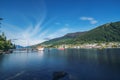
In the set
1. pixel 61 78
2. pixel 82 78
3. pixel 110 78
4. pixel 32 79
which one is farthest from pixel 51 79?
pixel 110 78

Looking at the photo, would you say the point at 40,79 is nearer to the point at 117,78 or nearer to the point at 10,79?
the point at 10,79

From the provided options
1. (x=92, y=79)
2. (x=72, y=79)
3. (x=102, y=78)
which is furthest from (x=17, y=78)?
(x=102, y=78)

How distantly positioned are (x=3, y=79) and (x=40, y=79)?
580 inches

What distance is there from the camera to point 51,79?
60906 mm

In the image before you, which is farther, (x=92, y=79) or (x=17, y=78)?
(x=17, y=78)

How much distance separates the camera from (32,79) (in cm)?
6234

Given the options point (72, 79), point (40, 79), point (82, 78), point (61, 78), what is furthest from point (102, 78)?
point (40, 79)

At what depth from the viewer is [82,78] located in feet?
204

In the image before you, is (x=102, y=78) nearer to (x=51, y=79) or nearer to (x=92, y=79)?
(x=92, y=79)

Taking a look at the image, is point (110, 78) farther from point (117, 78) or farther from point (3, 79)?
point (3, 79)

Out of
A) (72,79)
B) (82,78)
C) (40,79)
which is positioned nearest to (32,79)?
(40,79)

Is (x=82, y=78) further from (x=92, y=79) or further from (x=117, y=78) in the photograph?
(x=117, y=78)

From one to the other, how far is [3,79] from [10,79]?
9.07ft

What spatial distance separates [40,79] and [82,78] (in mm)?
A: 16307
